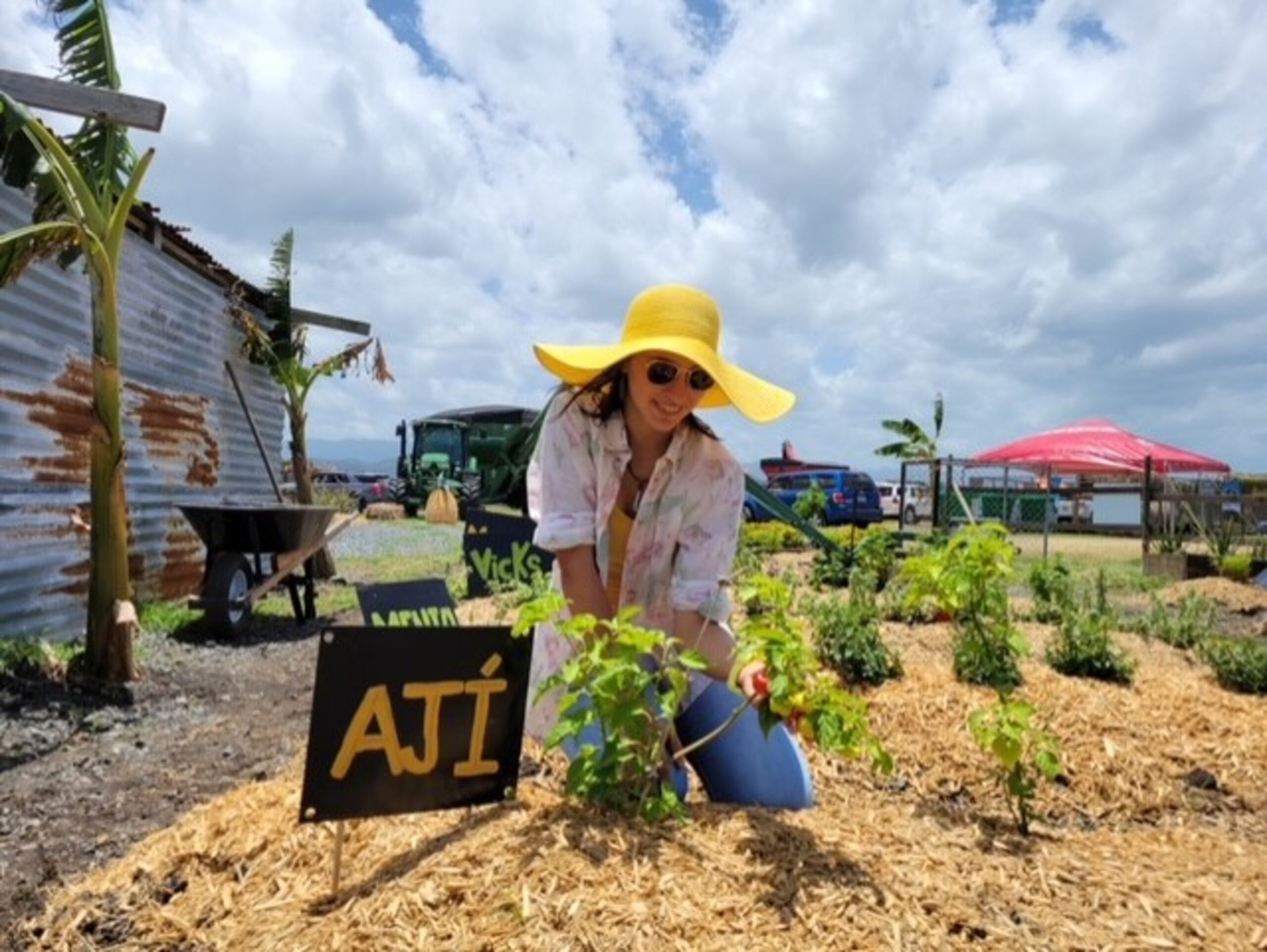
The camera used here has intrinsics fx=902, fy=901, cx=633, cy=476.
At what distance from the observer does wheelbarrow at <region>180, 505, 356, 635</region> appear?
24.5ft

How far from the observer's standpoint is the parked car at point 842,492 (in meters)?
26.6

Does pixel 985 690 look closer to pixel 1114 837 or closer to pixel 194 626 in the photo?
pixel 1114 837

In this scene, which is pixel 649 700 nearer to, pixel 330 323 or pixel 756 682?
pixel 756 682

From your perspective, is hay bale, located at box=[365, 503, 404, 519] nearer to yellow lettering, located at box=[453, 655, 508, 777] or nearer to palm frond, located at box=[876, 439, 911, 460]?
palm frond, located at box=[876, 439, 911, 460]

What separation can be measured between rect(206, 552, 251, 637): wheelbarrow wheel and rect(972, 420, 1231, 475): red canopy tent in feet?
45.6

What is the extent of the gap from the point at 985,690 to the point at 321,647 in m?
4.27

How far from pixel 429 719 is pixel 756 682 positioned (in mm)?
740

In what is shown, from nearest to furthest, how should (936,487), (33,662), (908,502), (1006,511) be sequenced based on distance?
(33,662), (936,487), (1006,511), (908,502)

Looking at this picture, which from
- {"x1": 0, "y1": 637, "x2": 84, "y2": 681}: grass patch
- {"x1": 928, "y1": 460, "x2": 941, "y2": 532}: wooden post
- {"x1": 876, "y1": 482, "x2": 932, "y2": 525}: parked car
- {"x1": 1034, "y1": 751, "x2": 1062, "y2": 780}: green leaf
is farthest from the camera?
{"x1": 876, "y1": 482, "x2": 932, "y2": 525}: parked car

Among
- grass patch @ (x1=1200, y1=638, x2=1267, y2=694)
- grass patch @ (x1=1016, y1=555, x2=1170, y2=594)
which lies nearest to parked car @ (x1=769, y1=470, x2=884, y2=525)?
grass patch @ (x1=1016, y1=555, x2=1170, y2=594)

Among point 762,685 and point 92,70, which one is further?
point 92,70

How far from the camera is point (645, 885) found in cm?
179

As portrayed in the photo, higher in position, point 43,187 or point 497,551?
point 43,187

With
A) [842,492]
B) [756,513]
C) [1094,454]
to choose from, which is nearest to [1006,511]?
[1094,454]
